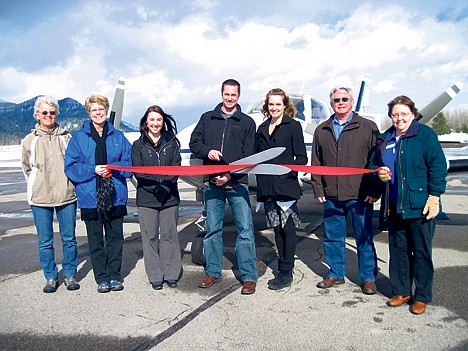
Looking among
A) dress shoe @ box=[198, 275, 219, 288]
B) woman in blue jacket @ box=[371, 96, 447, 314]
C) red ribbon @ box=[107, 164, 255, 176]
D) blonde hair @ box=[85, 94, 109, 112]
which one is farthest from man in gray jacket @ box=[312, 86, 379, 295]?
blonde hair @ box=[85, 94, 109, 112]

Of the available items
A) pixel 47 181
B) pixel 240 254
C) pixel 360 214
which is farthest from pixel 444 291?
pixel 47 181

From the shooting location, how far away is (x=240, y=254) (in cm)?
420

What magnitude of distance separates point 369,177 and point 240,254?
59.3 inches

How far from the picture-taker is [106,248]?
4.32m

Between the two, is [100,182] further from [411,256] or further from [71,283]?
[411,256]

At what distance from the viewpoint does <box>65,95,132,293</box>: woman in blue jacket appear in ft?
13.3

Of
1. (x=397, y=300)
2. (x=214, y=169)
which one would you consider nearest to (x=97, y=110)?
(x=214, y=169)

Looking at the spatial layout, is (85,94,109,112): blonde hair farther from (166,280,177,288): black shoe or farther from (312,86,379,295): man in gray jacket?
(312,86,379,295): man in gray jacket

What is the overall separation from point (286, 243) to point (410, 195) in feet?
4.25

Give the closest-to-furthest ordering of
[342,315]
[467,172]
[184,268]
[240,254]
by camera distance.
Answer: [342,315] → [240,254] → [184,268] → [467,172]

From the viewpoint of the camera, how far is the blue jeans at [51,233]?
421 cm

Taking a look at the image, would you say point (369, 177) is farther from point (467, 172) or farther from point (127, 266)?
point (467, 172)

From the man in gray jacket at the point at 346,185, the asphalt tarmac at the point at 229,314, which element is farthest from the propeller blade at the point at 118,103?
the man in gray jacket at the point at 346,185

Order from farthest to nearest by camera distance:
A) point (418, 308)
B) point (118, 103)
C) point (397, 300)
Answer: point (118, 103)
point (397, 300)
point (418, 308)
